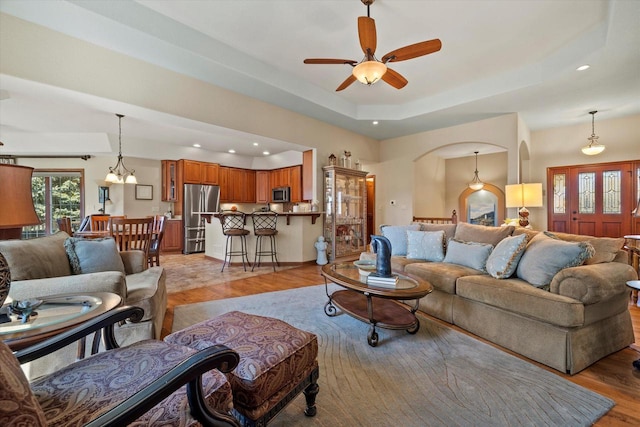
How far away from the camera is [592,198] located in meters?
5.88

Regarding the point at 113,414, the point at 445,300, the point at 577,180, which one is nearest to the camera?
the point at 113,414

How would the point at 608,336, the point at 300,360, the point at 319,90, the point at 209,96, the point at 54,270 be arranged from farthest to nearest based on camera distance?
the point at 319,90 < the point at 209,96 < the point at 608,336 < the point at 54,270 < the point at 300,360

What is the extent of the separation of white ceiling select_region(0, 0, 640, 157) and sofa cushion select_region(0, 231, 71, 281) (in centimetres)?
202

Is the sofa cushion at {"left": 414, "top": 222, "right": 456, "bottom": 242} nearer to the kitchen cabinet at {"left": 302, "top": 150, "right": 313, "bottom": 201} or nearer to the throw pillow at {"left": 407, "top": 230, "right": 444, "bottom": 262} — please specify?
the throw pillow at {"left": 407, "top": 230, "right": 444, "bottom": 262}

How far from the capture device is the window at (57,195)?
6.38 meters

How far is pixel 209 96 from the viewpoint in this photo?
13.3ft

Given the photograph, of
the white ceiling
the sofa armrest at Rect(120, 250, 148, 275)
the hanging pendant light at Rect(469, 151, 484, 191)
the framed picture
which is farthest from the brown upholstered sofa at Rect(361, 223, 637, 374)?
the framed picture

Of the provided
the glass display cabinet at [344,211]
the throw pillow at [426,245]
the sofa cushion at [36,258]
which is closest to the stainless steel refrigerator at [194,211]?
the glass display cabinet at [344,211]

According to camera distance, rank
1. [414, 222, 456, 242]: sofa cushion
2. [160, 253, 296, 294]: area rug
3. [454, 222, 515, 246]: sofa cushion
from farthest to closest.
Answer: [160, 253, 296, 294]: area rug → [414, 222, 456, 242]: sofa cushion → [454, 222, 515, 246]: sofa cushion

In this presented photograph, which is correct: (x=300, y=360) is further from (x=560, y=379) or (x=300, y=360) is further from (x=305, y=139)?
(x=305, y=139)

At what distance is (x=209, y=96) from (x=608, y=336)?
16.8ft

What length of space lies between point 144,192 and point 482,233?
24.4ft

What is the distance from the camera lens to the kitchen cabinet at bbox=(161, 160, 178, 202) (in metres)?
6.99

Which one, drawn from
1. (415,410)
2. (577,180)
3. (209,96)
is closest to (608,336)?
(415,410)
